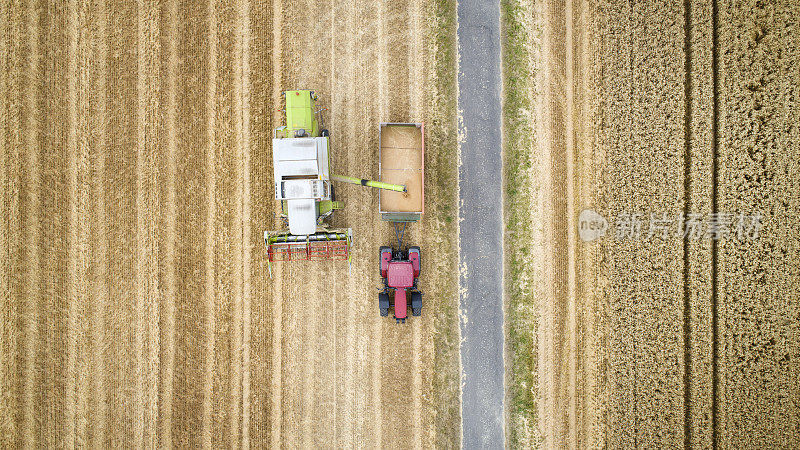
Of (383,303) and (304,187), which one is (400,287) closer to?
(383,303)

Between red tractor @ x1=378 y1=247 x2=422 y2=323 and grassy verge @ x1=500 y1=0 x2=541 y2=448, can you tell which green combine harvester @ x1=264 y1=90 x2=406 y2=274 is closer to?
red tractor @ x1=378 y1=247 x2=422 y2=323

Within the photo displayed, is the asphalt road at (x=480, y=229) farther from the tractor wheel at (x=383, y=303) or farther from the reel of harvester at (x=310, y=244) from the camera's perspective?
the reel of harvester at (x=310, y=244)

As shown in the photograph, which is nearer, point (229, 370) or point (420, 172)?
point (420, 172)

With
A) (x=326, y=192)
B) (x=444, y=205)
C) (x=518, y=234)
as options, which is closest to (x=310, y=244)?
(x=326, y=192)

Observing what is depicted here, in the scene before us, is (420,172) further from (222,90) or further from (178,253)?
(178,253)

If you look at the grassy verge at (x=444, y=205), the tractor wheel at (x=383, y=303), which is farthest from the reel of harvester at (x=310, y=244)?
the grassy verge at (x=444, y=205)

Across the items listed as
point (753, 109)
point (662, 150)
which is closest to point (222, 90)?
point (662, 150)
